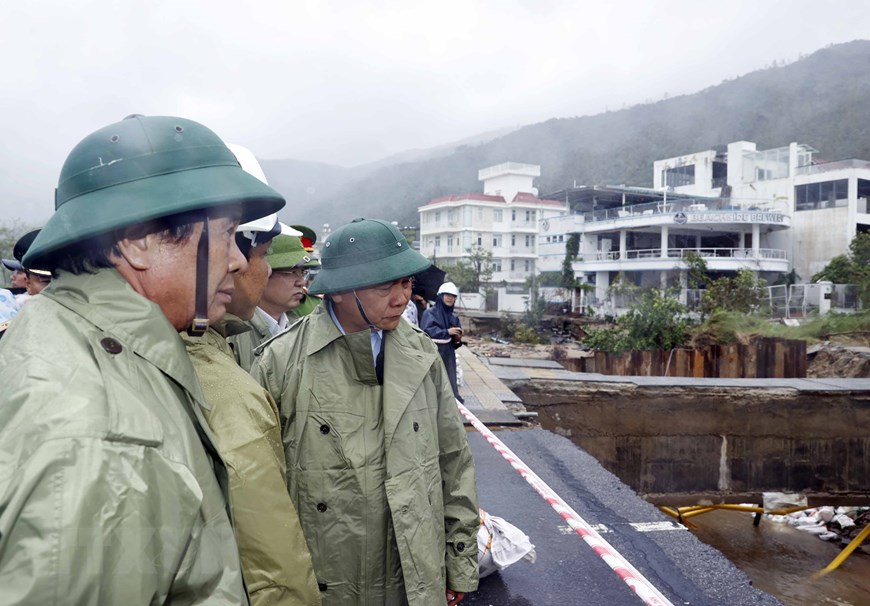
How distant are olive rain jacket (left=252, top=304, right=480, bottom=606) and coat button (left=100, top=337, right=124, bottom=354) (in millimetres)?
1194

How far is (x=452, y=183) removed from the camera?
12581 cm

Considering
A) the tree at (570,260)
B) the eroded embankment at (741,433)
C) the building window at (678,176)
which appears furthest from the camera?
the building window at (678,176)

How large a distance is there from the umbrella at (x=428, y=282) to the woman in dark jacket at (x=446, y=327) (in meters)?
0.31

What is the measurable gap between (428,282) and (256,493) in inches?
193

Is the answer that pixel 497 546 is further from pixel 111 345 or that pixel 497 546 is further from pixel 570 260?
pixel 570 260

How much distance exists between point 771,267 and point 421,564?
3392 cm

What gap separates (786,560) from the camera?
349 inches

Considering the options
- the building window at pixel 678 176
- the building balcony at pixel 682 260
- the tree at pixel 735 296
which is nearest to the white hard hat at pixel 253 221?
the tree at pixel 735 296

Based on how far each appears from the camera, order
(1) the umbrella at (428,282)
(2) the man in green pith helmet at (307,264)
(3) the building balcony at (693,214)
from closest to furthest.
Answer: (2) the man in green pith helmet at (307,264), (1) the umbrella at (428,282), (3) the building balcony at (693,214)

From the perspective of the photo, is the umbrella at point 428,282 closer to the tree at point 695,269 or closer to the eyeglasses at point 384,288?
the eyeglasses at point 384,288

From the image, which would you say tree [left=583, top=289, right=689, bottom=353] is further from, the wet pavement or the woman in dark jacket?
the woman in dark jacket

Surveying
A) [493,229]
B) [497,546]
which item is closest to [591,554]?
[497,546]

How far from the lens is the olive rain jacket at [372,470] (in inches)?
81.4

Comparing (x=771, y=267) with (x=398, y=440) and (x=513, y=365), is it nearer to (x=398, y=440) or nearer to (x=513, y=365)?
(x=513, y=365)
